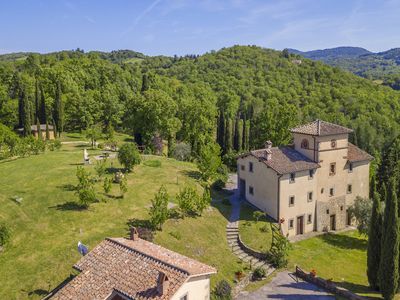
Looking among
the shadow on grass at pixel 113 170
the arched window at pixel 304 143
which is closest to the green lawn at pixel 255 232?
the arched window at pixel 304 143

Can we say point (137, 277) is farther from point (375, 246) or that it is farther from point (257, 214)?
point (257, 214)

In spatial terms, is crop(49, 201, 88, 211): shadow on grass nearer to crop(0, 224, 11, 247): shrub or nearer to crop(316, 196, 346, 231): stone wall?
crop(0, 224, 11, 247): shrub

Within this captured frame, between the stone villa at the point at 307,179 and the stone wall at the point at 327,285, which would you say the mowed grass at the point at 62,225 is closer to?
the stone villa at the point at 307,179

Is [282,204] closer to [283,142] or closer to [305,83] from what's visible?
[283,142]

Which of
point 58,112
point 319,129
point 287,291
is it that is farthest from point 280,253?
point 58,112

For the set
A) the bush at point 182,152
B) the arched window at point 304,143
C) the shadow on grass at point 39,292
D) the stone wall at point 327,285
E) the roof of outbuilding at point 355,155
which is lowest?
the stone wall at point 327,285

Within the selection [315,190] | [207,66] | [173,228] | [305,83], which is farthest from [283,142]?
[207,66]
